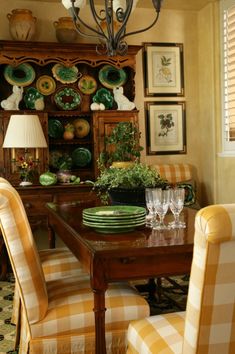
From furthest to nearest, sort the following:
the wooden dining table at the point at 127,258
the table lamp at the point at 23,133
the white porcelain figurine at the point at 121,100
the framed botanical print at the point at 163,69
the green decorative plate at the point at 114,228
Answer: the framed botanical print at the point at 163,69, the white porcelain figurine at the point at 121,100, the table lamp at the point at 23,133, the green decorative plate at the point at 114,228, the wooden dining table at the point at 127,258

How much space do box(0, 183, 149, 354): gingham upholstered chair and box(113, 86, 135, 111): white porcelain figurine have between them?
2800 millimetres

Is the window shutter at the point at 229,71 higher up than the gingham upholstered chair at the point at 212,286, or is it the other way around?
the window shutter at the point at 229,71

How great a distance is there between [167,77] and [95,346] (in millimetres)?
3622

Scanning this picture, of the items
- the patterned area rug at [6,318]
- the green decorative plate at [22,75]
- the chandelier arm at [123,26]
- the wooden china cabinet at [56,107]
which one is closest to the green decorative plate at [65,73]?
the wooden china cabinet at [56,107]

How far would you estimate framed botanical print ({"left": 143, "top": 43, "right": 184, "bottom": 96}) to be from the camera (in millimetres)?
4707

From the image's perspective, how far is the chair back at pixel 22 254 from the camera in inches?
64.5

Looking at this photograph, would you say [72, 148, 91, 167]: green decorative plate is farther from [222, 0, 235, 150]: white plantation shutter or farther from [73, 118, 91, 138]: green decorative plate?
[222, 0, 235, 150]: white plantation shutter

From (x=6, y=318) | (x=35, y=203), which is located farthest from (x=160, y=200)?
(x=35, y=203)

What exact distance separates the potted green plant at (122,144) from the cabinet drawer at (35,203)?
657mm

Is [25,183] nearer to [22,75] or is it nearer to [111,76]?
[22,75]

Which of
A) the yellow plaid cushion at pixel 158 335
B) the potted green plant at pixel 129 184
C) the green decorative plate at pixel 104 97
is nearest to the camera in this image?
the yellow plaid cushion at pixel 158 335

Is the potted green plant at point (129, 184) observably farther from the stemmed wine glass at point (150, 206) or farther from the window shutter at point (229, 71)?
the window shutter at point (229, 71)

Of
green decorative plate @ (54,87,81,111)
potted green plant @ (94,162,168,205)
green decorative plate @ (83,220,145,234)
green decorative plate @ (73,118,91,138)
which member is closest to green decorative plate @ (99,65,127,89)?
green decorative plate @ (54,87,81,111)

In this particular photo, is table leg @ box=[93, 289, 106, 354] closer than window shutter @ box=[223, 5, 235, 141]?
Yes
